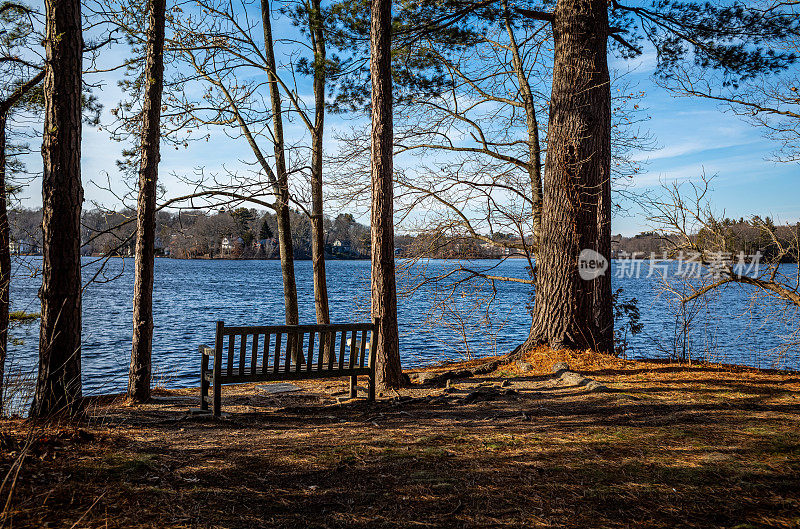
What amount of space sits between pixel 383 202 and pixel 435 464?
3761mm

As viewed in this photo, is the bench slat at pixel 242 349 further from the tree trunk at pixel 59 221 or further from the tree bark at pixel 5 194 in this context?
the tree bark at pixel 5 194

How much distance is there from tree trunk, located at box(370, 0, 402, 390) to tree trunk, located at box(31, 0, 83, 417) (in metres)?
3.30

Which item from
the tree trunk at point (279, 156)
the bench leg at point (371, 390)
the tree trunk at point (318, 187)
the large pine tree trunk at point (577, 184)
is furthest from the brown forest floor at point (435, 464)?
the tree trunk at point (279, 156)

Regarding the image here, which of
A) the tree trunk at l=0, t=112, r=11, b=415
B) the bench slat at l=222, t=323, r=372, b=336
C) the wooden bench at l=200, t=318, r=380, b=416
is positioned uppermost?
the tree trunk at l=0, t=112, r=11, b=415

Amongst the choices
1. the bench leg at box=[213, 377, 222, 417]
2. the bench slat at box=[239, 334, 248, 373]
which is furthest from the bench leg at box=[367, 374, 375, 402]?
the bench leg at box=[213, 377, 222, 417]

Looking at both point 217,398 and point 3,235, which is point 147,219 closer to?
point 217,398

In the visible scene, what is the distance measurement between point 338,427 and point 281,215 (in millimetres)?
6781

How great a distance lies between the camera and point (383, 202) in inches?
263

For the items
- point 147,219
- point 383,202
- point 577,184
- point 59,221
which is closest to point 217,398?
point 59,221

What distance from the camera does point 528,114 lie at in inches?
428

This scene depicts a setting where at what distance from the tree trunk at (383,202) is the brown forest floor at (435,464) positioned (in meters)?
1.03

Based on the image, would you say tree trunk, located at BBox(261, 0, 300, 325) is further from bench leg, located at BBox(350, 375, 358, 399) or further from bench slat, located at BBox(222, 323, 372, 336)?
bench slat, located at BBox(222, 323, 372, 336)

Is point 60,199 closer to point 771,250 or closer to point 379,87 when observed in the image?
point 379,87

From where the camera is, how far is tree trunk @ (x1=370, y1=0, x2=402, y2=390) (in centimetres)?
667
